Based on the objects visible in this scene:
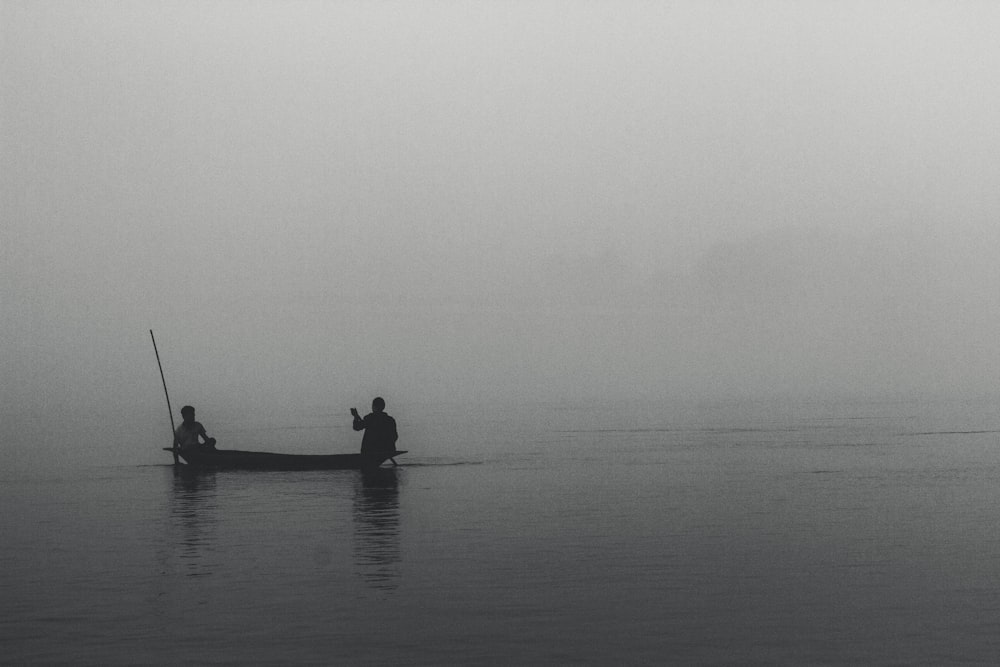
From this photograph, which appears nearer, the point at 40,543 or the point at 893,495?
the point at 40,543

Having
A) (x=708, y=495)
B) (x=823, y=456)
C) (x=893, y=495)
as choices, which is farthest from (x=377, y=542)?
(x=823, y=456)

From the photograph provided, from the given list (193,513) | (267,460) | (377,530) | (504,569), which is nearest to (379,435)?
(267,460)

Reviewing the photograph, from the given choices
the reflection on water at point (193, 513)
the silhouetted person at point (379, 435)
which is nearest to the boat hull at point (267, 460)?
the silhouetted person at point (379, 435)

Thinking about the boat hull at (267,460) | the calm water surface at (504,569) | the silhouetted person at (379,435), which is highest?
the silhouetted person at (379,435)

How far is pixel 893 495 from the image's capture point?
2839 centimetres

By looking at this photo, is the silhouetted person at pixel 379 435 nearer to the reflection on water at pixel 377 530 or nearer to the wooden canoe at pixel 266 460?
the wooden canoe at pixel 266 460

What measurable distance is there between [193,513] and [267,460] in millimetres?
10258

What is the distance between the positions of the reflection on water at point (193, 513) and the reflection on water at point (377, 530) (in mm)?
2294

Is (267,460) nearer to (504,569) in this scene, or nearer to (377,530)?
(377,530)

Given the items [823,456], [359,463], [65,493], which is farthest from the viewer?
[823,456]

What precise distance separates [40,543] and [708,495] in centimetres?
1455

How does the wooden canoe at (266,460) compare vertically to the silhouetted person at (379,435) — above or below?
below

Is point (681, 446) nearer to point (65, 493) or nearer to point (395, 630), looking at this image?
point (65, 493)

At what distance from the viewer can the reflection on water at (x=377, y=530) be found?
661 inches
